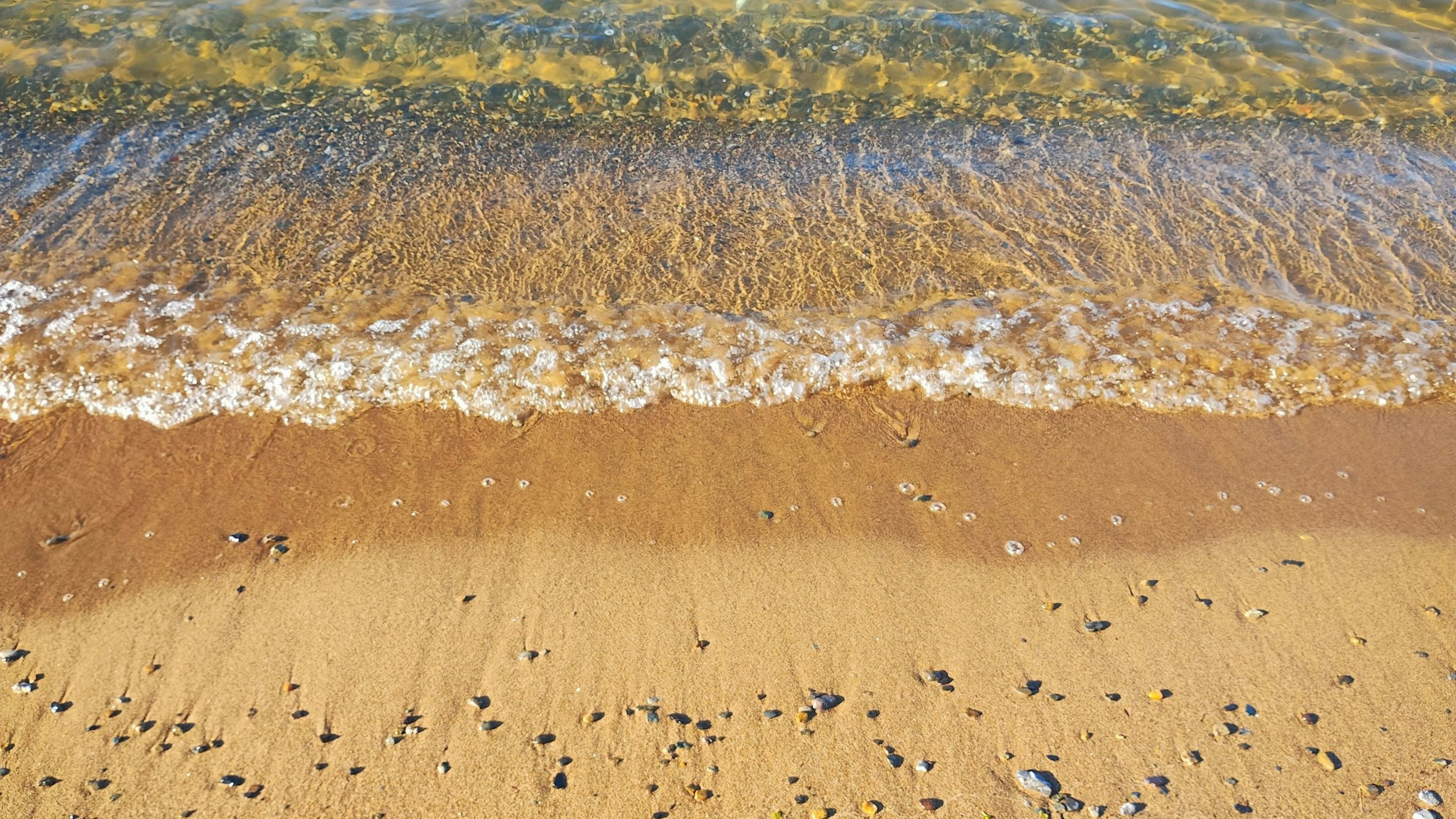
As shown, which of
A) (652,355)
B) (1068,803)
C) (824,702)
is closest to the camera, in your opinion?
(1068,803)

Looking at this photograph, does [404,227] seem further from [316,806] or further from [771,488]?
[316,806]

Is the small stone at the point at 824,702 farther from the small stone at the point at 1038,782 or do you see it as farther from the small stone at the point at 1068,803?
the small stone at the point at 1068,803

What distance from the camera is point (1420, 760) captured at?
2566mm

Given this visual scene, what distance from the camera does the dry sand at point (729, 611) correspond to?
2.50 m

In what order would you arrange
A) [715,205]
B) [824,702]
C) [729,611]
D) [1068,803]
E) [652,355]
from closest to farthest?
[1068,803]
[824,702]
[729,611]
[652,355]
[715,205]

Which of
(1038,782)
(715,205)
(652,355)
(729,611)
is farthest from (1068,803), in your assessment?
(715,205)

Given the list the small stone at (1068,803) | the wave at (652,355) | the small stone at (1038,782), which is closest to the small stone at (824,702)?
the small stone at (1038,782)

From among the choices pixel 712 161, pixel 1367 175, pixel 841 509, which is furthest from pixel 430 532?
pixel 1367 175

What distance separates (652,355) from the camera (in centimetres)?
414

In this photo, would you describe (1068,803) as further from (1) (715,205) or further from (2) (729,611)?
(1) (715,205)

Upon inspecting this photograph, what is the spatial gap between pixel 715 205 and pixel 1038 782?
3.84m

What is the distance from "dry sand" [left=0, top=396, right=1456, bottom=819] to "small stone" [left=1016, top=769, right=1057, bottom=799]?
34mm

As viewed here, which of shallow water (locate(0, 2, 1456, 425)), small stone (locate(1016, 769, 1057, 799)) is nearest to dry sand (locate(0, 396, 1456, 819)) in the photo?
small stone (locate(1016, 769, 1057, 799))

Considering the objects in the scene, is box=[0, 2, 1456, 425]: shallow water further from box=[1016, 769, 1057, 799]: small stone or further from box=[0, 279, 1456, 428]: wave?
box=[1016, 769, 1057, 799]: small stone
